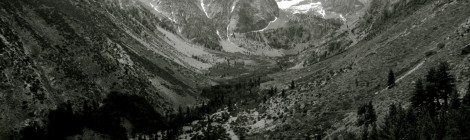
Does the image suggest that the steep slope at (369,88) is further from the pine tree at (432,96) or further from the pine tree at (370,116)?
the pine tree at (432,96)

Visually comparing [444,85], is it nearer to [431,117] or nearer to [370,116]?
[431,117]

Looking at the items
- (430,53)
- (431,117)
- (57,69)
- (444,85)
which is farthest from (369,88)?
(57,69)

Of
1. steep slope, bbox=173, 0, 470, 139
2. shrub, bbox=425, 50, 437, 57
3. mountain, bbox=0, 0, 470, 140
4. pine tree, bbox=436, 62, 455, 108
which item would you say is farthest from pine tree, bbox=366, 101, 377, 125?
shrub, bbox=425, 50, 437, 57

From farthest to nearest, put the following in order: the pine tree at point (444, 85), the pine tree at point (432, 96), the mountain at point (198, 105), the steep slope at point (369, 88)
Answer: the steep slope at point (369, 88) < the mountain at point (198, 105) < the pine tree at point (444, 85) < the pine tree at point (432, 96)

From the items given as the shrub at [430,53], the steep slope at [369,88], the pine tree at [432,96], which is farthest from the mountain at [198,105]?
the shrub at [430,53]

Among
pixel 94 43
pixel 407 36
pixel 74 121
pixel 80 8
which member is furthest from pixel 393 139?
pixel 80 8

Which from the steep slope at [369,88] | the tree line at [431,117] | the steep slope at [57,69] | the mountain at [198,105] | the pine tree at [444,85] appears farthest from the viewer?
the steep slope at [57,69]

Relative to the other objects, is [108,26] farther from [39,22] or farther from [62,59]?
[62,59]

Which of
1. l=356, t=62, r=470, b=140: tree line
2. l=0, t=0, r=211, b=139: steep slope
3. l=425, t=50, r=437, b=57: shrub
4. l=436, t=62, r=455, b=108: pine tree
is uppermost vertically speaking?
l=0, t=0, r=211, b=139: steep slope

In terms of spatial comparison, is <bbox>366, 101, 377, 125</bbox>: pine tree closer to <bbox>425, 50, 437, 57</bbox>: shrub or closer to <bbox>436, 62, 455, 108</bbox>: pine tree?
<bbox>436, 62, 455, 108</bbox>: pine tree

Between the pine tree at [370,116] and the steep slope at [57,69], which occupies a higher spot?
the steep slope at [57,69]

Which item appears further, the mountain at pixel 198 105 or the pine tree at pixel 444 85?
the mountain at pixel 198 105
